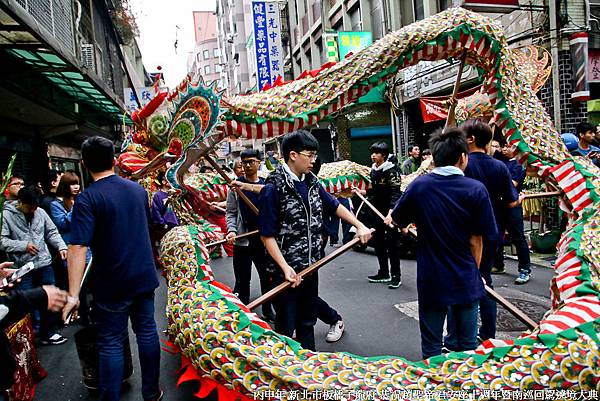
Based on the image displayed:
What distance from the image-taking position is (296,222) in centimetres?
291

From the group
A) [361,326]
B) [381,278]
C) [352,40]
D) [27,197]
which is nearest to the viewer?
[27,197]

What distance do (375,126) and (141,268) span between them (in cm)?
1433

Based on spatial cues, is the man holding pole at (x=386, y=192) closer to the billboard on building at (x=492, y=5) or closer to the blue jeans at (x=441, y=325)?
the blue jeans at (x=441, y=325)

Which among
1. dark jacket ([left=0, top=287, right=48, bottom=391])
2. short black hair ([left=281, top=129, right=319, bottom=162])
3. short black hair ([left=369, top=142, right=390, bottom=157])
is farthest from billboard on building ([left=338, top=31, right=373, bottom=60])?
dark jacket ([left=0, top=287, right=48, bottom=391])

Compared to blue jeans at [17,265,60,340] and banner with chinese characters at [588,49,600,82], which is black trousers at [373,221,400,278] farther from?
banner with chinese characters at [588,49,600,82]

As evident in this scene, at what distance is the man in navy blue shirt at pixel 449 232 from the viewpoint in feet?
8.13

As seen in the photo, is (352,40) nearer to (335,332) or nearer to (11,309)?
(335,332)

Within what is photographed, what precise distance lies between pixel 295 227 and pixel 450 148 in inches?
42.1

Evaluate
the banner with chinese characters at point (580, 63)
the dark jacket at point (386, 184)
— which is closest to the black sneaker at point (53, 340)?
the dark jacket at point (386, 184)

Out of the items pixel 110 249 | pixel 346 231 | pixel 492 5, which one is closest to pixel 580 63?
pixel 492 5

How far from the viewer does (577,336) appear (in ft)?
6.52

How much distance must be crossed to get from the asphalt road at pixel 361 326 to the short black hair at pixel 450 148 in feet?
5.58

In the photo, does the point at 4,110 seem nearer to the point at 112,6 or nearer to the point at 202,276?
the point at 202,276

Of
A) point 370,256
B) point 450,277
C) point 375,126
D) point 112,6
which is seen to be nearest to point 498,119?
point 450,277
